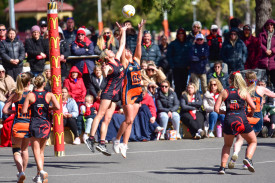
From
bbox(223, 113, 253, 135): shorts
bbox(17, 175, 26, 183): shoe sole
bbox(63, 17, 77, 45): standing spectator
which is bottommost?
bbox(17, 175, 26, 183): shoe sole

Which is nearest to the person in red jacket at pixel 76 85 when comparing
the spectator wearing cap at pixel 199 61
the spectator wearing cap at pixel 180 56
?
the spectator wearing cap at pixel 180 56

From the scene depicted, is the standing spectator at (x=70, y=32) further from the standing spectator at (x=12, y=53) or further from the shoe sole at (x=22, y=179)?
the shoe sole at (x=22, y=179)

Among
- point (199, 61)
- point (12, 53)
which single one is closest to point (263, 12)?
point (199, 61)

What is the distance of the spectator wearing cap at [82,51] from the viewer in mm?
17891

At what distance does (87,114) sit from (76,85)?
1.18 m

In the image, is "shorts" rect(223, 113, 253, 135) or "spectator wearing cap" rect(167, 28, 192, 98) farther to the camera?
"spectator wearing cap" rect(167, 28, 192, 98)

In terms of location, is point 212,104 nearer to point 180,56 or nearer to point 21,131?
point 180,56

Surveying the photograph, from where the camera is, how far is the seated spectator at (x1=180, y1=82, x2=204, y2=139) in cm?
1638

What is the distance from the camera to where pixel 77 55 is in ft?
59.1

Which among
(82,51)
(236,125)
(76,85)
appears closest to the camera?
(236,125)

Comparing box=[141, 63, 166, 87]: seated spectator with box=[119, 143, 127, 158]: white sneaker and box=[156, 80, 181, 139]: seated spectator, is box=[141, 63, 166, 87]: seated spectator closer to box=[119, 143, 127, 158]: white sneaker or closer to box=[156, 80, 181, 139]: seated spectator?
box=[156, 80, 181, 139]: seated spectator

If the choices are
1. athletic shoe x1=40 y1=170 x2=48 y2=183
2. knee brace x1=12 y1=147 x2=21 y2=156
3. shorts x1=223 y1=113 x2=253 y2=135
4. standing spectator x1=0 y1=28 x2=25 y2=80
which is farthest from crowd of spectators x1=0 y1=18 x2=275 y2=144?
athletic shoe x1=40 y1=170 x2=48 y2=183

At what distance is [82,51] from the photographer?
59.0ft

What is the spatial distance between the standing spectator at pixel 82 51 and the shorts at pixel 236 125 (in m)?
7.34
